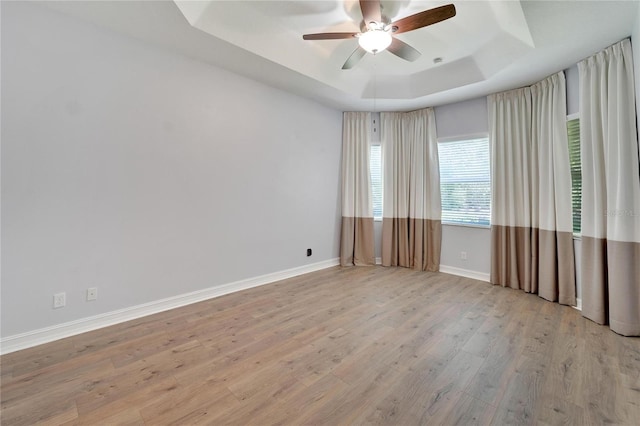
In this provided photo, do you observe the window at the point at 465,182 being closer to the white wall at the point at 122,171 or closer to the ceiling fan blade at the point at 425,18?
the ceiling fan blade at the point at 425,18

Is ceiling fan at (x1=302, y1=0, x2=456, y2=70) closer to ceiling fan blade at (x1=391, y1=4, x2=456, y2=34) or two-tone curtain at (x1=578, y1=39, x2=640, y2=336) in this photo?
ceiling fan blade at (x1=391, y1=4, x2=456, y2=34)

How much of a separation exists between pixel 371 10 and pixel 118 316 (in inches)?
144

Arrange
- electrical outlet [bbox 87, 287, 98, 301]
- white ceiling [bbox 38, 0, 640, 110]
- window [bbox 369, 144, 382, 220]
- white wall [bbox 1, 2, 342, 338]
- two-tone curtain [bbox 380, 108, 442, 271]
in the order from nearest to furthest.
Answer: white wall [bbox 1, 2, 342, 338], white ceiling [bbox 38, 0, 640, 110], electrical outlet [bbox 87, 287, 98, 301], two-tone curtain [bbox 380, 108, 442, 271], window [bbox 369, 144, 382, 220]

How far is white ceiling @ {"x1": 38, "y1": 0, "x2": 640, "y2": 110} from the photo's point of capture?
2270mm

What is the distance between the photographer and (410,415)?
4.90 feet

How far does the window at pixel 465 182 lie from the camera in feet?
13.1

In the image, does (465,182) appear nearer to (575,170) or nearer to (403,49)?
(575,170)

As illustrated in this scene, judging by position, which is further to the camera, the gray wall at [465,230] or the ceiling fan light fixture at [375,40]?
the gray wall at [465,230]

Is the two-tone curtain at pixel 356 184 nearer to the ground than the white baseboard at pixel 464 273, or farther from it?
farther from it

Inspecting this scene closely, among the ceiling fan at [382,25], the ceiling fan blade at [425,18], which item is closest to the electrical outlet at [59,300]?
the ceiling fan at [382,25]

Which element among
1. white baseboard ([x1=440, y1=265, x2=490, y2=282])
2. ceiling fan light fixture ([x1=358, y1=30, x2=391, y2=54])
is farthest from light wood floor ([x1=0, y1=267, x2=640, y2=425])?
ceiling fan light fixture ([x1=358, y1=30, x2=391, y2=54])

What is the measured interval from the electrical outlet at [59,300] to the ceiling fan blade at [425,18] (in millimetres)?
3744

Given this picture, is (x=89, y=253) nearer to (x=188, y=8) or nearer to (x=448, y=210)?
(x=188, y=8)

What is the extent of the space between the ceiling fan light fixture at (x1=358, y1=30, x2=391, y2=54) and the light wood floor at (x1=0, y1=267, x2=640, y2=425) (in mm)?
2641
